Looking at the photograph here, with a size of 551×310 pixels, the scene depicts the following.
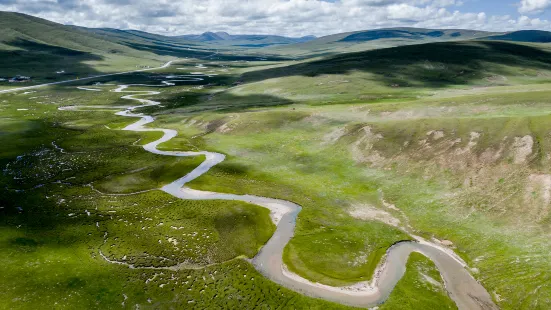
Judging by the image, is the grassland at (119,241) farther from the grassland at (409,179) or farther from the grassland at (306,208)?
the grassland at (409,179)

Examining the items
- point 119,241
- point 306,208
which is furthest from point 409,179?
point 119,241

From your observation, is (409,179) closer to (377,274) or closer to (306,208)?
(306,208)

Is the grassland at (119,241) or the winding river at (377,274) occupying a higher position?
the grassland at (119,241)

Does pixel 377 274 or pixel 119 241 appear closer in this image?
pixel 377 274

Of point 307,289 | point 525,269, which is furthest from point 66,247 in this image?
point 525,269

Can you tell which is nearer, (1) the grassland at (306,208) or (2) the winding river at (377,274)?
(2) the winding river at (377,274)

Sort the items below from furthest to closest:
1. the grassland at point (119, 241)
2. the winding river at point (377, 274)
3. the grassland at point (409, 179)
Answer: the grassland at point (409, 179) < the winding river at point (377, 274) < the grassland at point (119, 241)

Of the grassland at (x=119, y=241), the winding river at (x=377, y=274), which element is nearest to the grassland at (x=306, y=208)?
the grassland at (x=119, y=241)

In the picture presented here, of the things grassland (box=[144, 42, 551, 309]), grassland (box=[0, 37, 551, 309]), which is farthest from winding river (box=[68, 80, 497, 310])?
grassland (box=[144, 42, 551, 309])

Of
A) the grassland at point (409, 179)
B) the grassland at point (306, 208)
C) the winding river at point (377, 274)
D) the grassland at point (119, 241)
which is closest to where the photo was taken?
the grassland at point (119, 241)

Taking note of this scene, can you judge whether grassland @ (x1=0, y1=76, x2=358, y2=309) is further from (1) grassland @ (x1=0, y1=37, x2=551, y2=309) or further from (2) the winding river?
(2) the winding river

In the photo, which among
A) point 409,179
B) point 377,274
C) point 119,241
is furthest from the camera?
point 409,179
